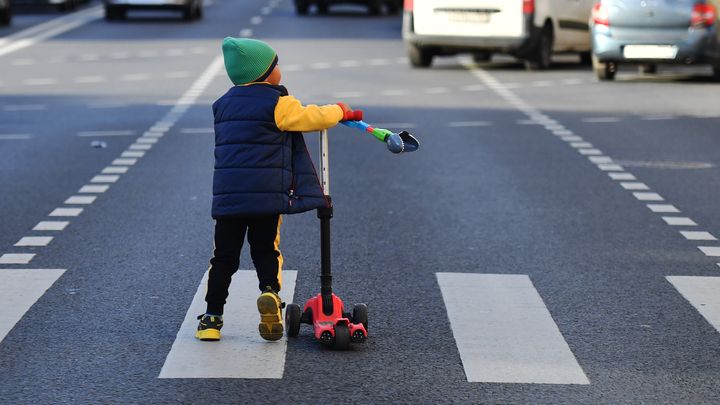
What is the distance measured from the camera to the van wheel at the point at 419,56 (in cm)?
2344

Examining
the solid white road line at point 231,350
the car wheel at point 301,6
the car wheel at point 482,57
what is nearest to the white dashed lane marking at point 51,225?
the solid white road line at point 231,350

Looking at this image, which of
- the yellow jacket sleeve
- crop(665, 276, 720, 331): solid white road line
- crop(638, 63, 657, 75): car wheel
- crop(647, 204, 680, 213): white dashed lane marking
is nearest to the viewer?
the yellow jacket sleeve

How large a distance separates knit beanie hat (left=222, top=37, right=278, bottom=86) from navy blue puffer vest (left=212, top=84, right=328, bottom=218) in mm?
48

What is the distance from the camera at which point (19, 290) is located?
700cm

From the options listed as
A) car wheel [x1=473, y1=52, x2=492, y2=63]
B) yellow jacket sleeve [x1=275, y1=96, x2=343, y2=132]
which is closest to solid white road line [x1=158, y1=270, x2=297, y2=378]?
yellow jacket sleeve [x1=275, y1=96, x2=343, y2=132]

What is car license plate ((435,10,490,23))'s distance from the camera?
72.3ft

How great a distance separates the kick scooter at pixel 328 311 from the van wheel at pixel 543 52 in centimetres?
1735

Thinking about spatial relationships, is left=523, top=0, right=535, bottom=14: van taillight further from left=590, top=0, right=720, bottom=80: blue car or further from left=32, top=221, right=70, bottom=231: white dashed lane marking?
left=32, top=221, right=70, bottom=231: white dashed lane marking

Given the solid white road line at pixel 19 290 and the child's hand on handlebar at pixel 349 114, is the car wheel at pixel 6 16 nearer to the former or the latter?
the solid white road line at pixel 19 290

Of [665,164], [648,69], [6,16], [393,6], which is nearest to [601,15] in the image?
[648,69]

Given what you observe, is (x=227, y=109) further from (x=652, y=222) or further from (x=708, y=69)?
(x=708, y=69)

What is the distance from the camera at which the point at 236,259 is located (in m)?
6.13

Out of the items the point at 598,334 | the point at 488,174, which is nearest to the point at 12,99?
the point at 488,174

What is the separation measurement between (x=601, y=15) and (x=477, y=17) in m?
2.24
